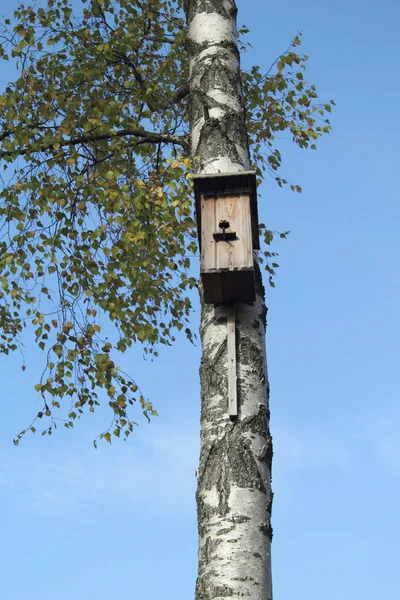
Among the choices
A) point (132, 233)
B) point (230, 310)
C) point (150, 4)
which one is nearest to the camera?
point (230, 310)

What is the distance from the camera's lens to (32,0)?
29.6 feet

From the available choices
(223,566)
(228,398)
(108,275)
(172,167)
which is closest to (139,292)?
(108,275)

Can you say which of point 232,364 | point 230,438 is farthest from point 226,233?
point 230,438

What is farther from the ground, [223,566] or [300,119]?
[300,119]

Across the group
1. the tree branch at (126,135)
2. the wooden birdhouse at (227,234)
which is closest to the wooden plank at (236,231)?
the wooden birdhouse at (227,234)

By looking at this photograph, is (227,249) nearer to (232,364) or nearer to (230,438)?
(232,364)

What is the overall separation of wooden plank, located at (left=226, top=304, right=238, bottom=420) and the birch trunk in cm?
4

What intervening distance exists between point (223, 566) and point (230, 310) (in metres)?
1.55

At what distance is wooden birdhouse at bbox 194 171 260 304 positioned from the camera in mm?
4605

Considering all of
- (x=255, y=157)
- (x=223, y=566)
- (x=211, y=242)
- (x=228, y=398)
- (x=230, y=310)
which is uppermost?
(x=255, y=157)

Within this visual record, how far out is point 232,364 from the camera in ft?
14.6

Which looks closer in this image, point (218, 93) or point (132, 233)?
point (218, 93)

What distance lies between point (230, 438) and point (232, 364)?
0.45 meters

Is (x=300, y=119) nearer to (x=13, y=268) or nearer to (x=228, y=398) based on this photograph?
(x=13, y=268)
